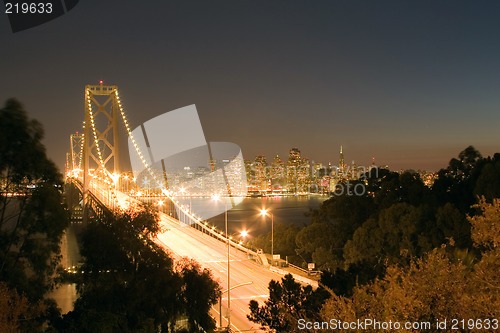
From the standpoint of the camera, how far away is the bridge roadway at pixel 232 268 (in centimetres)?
1126

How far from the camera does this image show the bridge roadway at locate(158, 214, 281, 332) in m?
11.3

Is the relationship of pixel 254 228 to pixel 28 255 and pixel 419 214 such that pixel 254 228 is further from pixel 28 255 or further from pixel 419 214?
pixel 28 255

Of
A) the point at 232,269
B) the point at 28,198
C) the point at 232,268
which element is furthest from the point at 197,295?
the point at 232,268

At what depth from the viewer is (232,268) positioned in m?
16.1

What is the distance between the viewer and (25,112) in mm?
7066

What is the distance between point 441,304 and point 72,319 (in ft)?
13.9

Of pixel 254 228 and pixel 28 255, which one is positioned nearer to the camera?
pixel 28 255

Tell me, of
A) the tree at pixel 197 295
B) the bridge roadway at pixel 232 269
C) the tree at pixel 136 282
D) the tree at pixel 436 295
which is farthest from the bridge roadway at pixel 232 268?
the tree at pixel 436 295

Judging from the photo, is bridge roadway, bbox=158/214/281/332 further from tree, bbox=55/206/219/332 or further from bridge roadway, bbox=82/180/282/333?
tree, bbox=55/206/219/332

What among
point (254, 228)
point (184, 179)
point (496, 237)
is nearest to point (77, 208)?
point (254, 228)

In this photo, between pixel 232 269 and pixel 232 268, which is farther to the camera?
pixel 232 268

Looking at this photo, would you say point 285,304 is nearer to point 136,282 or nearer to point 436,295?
point 136,282

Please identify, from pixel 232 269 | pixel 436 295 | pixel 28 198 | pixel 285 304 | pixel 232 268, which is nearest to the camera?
pixel 436 295

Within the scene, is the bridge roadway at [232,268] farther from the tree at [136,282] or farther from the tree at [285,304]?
the tree at [285,304]
